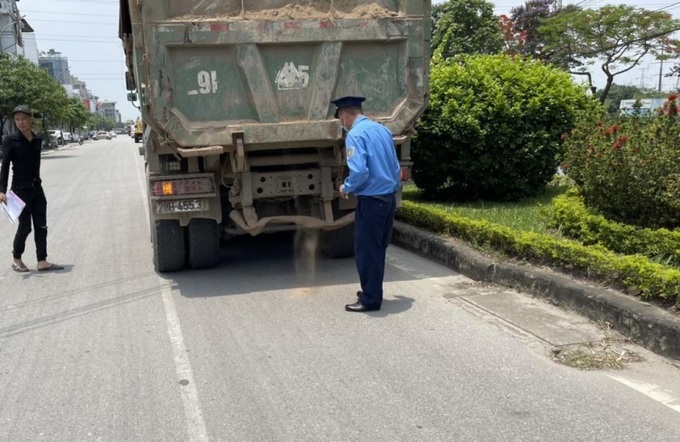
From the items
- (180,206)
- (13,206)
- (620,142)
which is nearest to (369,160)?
(180,206)

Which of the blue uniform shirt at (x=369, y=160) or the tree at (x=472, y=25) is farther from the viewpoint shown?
the tree at (x=472, y=25)

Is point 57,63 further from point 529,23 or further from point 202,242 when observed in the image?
point 202,242

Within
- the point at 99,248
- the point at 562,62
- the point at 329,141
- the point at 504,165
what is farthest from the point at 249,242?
the point at 562,62

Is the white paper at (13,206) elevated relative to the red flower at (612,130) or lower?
lower

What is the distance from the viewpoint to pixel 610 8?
29.2 metres

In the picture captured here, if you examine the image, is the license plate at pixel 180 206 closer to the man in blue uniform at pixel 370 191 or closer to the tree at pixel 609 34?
the man in blue uniform at pixel 370 191

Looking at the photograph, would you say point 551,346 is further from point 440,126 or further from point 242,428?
point 440,126

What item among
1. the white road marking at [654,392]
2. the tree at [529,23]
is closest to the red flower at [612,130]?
the white road marking at [654,392]

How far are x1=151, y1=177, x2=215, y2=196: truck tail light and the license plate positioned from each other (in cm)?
9

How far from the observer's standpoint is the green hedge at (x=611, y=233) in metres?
5.77

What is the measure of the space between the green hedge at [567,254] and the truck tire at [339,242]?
3.88ft

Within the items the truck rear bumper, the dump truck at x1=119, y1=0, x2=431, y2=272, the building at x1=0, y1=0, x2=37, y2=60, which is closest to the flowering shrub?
the dump truck at x1=119, y1=0, x2=431, y2=272

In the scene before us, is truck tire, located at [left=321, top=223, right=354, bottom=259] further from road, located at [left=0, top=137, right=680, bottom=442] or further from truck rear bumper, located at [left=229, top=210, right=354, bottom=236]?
truck rear bumper, located at [left=229, top=210, right=354, bottom=236]

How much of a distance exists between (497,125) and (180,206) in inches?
196
